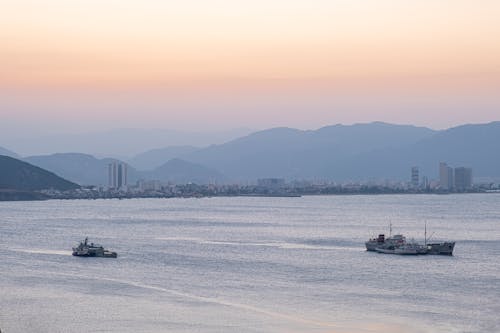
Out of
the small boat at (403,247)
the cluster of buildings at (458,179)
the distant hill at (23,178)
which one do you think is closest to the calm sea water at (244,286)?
the small boat at (403,247)

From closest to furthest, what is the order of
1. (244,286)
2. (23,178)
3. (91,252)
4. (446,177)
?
(244,286) < (91,252) < (23,178) < (446,177)

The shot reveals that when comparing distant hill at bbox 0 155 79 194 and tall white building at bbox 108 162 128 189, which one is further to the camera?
tall white building at bbox 108 162 128 189

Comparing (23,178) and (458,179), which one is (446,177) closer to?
(458,179)

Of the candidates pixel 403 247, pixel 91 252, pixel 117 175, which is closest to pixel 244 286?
pixel 91 252

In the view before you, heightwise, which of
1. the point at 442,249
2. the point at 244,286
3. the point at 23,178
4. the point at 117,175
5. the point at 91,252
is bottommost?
the point at 244,286

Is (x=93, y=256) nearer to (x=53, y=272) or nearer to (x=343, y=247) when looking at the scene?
(x=53, y=272)

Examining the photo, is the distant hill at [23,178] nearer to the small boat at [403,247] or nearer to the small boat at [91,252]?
the small boat at [91,252]

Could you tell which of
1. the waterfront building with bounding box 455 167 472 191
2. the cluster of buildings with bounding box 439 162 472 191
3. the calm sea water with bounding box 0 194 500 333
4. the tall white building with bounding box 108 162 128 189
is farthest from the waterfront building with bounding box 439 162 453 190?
the calm sea water with bounding box 0 194 500 333

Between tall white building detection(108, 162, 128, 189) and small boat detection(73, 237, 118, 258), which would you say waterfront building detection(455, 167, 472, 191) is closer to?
tall white building detection(108, 162, 128, 189)

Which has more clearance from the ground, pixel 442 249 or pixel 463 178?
pixel 463 178
